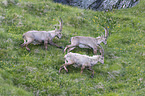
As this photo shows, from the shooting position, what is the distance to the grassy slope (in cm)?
895

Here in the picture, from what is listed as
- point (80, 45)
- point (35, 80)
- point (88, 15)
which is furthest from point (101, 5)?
point (35, 80)

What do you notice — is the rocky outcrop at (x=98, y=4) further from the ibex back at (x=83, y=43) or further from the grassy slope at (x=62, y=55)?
the ibex back at (x=83, y=43)

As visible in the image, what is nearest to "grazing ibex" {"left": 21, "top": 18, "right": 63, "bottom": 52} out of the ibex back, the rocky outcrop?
the ibex back

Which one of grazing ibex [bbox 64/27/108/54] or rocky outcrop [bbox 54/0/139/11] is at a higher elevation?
rocky outcrop [bbox 54/0/139/11]

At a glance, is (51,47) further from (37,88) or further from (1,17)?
(1,17)

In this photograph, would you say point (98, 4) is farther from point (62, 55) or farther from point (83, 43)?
Result: point (62, 55)

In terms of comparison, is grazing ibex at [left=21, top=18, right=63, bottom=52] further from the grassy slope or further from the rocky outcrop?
the rocky outcrop

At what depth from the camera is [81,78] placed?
9875 millimetres

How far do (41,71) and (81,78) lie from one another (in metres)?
2.23

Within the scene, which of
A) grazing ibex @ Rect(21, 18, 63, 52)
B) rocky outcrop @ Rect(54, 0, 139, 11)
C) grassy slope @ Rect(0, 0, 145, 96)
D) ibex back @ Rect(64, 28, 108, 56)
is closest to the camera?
grassy slope @ Rect(0, 0, 145, 96)

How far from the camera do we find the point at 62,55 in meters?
11.4

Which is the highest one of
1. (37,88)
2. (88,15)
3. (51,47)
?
(88,15)

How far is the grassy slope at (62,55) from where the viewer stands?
8945mm

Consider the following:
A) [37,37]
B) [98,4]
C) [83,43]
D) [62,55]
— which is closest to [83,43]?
[83,43]
